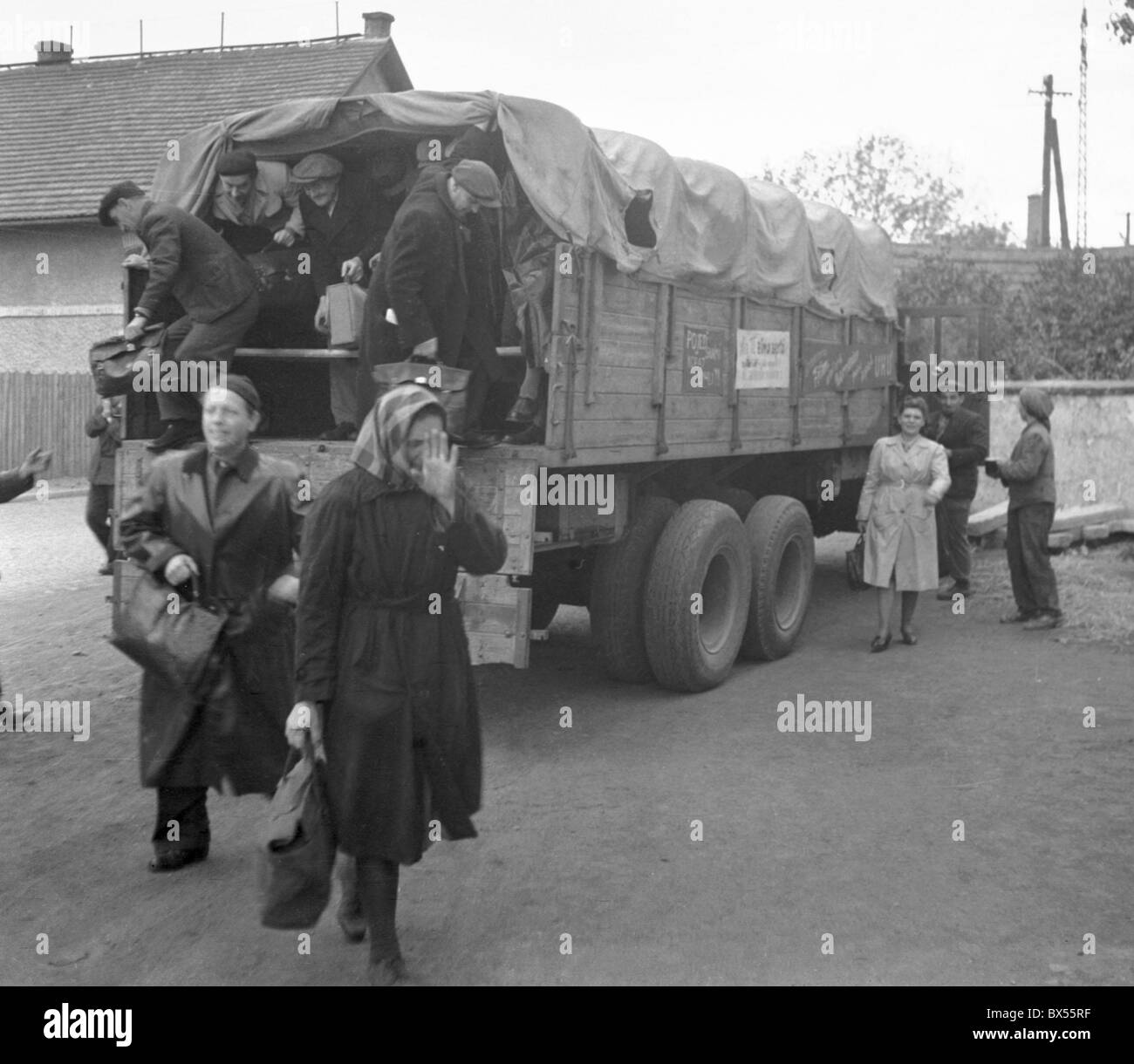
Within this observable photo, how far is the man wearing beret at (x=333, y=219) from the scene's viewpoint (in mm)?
7598

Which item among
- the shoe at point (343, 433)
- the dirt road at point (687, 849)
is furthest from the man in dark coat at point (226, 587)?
the shoe at point (343, 433)

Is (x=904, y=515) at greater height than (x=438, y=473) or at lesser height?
lesser

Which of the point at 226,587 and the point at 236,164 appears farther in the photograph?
the point at 236,164

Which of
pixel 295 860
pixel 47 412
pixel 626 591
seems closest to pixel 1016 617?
pixel 626 591

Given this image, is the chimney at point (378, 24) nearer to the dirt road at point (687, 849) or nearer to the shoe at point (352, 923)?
the dirt road at point (687, 849)

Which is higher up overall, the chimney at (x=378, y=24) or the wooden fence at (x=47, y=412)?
the chimney at (x=378, y=24)

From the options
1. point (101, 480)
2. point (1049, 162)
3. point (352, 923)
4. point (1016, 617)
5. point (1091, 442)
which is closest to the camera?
point (352, 923)

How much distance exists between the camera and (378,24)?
2733cm

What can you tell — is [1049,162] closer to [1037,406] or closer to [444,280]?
[1037,406]

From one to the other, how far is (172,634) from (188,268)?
2800mm

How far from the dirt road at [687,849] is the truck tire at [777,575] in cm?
26
